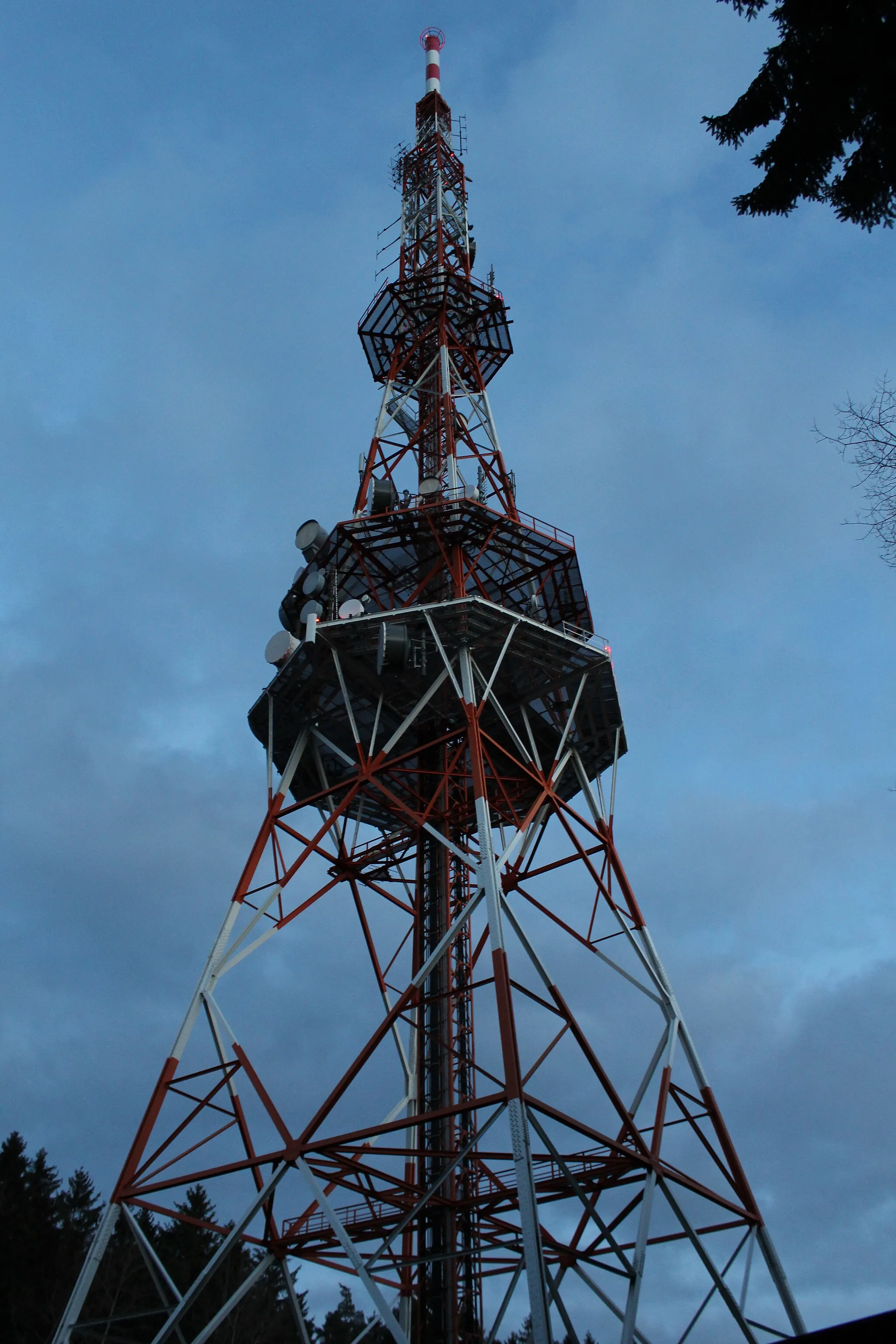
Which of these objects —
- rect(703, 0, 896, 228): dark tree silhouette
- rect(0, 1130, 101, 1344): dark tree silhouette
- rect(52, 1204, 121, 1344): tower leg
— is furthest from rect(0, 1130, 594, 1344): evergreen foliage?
rect(703, 0, 896, 228): dark tree silhouette

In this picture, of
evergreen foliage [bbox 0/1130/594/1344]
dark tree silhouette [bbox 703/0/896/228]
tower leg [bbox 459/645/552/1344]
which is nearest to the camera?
dark tree silhouette [bbox 703/0/896/228]

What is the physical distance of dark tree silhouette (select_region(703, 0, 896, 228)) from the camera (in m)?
11.9

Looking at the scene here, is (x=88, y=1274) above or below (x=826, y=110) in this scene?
below

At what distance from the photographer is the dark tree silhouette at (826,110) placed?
1191 centimetres

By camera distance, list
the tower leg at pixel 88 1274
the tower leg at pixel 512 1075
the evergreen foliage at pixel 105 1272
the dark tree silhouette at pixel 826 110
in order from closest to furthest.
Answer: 1. the dark tree silhouette at pixel 826 110
2. the tower leg at pixel 512 1075
3. the tower leg at pixel 88 1274
4. the evergreen foliage at pixel 105 1272

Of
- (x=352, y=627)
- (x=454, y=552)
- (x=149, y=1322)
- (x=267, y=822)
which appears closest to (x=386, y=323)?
(x=454, y=552)

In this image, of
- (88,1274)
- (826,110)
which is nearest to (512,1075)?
(88,1274)

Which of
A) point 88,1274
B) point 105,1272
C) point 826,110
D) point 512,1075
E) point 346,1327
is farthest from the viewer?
point 346,1327

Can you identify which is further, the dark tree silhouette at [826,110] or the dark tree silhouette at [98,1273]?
the dark tree silhouette at [98,1273]

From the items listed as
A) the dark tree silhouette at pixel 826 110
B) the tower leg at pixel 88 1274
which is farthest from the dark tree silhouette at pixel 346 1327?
the dark tree silhouette at pixel 826 110

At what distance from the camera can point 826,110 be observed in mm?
12375

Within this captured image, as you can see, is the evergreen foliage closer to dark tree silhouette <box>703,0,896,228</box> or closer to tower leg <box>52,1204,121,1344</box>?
tower leg <box>52,1204,121,1344</box>

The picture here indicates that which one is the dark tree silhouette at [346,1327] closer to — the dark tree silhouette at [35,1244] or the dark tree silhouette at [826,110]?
the dark tree silhouette at [35,1244]

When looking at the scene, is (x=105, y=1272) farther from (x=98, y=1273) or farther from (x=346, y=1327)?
(x=346, y=1327)
